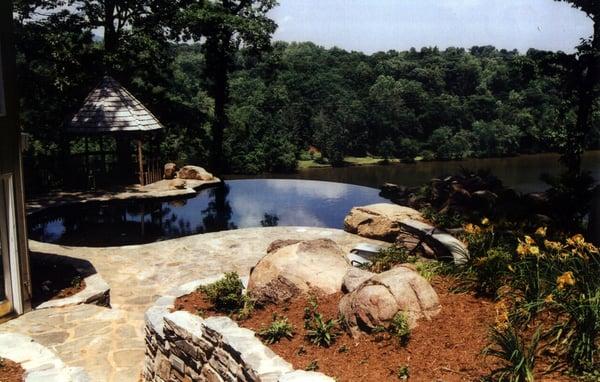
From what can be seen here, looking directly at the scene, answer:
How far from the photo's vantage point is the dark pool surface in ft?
46.7

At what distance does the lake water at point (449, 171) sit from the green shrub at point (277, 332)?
2156 cm

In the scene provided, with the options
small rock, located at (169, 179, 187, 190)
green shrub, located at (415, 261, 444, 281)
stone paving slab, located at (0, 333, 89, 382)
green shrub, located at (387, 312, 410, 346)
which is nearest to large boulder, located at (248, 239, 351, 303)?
green shrub, located at (415, 261, 444, 281)

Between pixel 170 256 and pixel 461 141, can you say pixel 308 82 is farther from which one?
pixel 170 256

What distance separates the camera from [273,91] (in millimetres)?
46938

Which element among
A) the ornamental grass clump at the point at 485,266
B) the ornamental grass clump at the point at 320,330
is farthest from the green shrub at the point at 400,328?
the ornamental grass clump at the point at 485,266

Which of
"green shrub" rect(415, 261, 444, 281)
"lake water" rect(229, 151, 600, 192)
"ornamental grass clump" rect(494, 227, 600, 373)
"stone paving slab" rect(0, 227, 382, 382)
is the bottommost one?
"lake water" rect(229, 151, 600, 192)

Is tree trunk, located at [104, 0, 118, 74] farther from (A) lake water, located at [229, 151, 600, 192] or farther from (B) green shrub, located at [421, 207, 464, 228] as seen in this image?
(B) green shrub, located at [421, 207, 464, 228]

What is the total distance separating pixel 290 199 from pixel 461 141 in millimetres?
33470

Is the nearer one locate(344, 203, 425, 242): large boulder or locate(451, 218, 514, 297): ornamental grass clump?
locate(451, 218, 514, 297): ornamental grass clump

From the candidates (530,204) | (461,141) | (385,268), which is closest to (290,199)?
(530,204)

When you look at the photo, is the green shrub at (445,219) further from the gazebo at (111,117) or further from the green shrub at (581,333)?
the gazebo at (111,117)

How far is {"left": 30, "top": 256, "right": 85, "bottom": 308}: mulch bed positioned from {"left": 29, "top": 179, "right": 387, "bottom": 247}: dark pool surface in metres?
3.09

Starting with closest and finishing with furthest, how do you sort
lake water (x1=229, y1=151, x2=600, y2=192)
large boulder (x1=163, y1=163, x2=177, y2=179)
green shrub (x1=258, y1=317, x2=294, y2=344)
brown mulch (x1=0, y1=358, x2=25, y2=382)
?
green shrub (x1=258, y1=317, x2=294, y2=344) < brown mulch (x1=0, y1=358, x2=25, y2=382) < large boulder (x1=163, y1=163, x2=177, y2=179) < lake water (x1=229, y1=151, x2=600, y2=192)

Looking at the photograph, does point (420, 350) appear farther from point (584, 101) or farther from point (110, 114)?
point (584, 101)
